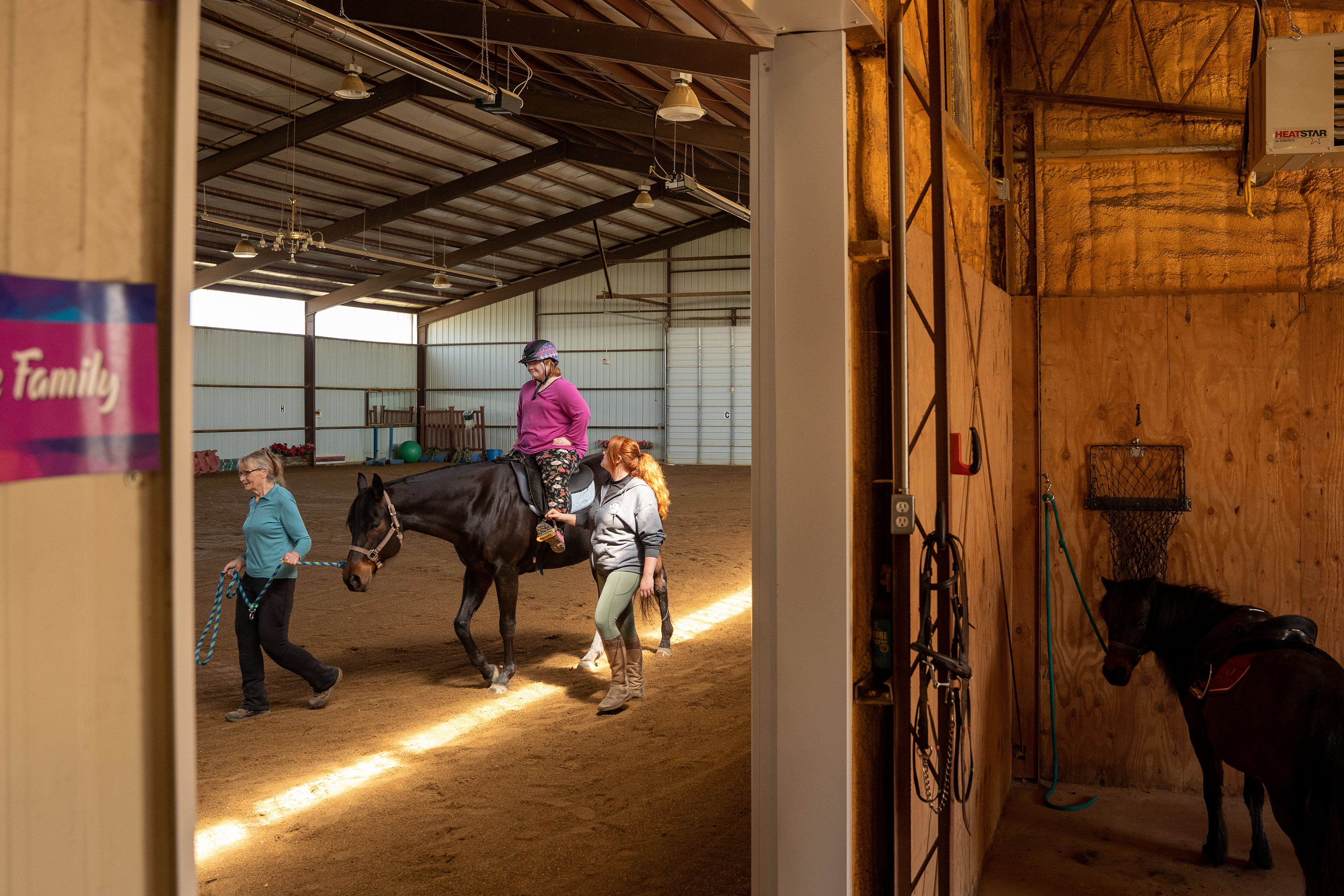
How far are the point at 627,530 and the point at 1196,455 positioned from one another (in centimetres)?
330

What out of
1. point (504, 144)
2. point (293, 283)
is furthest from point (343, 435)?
point (504, 144)

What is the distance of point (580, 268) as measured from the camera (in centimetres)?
2784

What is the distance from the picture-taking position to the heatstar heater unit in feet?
13.7

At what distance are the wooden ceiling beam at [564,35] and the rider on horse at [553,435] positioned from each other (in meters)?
2.69

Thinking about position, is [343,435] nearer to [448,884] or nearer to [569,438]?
[569,438]

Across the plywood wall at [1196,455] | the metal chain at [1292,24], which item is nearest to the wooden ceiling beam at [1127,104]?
the metal chain at [1292,24]

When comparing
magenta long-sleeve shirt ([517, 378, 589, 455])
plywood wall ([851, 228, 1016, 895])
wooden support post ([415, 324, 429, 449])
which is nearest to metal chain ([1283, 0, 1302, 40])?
plywood wall ([851, 228, 1016, 895])

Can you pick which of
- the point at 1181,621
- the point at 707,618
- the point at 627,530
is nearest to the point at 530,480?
the point at 627,530

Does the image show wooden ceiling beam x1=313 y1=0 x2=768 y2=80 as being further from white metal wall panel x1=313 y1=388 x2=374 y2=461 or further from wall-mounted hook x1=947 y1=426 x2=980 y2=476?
white metal wall panel x1=313 y1=388 x2=374 y2=461

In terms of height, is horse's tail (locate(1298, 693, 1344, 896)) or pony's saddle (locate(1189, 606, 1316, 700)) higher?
pony's saddle (locate(1189, 606, 1316, 700))

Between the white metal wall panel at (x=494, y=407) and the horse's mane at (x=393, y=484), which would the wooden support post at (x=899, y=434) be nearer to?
the horse's mane at (x=393, y=484)

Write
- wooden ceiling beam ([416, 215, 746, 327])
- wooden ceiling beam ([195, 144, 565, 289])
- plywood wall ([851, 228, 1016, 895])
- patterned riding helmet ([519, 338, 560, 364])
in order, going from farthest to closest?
1. wooden ceiling beam ([416, 215, 746, 327])
2. wooden ceiling beam ([195, 144, 565, 289])
3. patterned riding helmet ([519, 338, 560, 364])
4. plywood wall ([851, 228, 1016, 895])

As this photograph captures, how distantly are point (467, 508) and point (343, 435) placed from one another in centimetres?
2281

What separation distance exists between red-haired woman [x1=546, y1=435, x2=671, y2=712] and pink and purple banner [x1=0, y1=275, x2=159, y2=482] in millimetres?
4571
